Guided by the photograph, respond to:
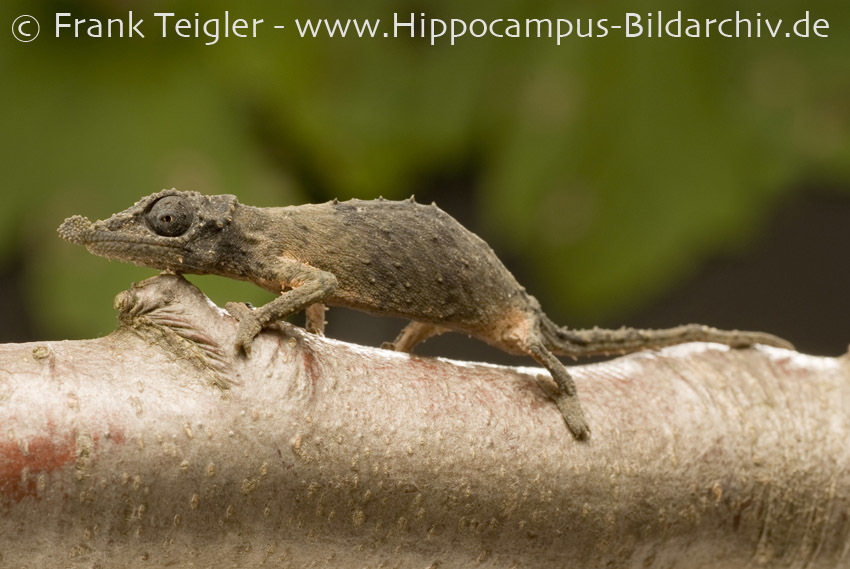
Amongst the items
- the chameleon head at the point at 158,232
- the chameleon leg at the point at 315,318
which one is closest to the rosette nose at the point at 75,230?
the chameleon head at the point at 158,232

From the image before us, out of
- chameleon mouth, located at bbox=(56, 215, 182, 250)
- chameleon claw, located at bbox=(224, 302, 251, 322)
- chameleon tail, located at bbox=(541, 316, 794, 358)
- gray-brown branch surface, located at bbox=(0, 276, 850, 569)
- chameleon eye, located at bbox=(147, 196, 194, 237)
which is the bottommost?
gray-brown branch surface, located at bbox=(0, 276, 850, 569)

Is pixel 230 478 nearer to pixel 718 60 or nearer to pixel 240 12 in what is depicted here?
pixel 240 12

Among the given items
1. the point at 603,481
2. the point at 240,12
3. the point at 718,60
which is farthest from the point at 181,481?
the point at 718,60

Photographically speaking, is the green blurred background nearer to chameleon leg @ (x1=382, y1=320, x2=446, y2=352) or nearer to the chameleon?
chameleon leg @ (x1=382, y1=320, x2=446, y2=352)

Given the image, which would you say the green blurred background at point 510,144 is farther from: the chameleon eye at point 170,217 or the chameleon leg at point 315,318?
the chameleon eye at point 170,217

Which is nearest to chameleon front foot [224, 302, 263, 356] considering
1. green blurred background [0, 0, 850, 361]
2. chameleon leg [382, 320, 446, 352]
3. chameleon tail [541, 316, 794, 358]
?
chameleon leg [382, 320, 446, 352]

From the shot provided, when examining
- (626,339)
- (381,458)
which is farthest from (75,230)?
(626,339)
